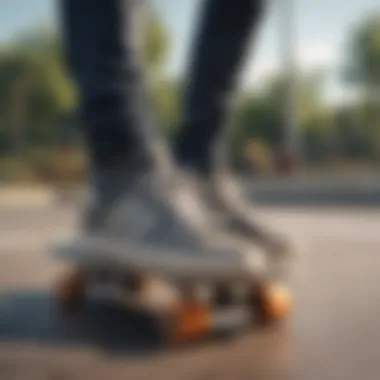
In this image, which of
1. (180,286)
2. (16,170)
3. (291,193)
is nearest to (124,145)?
(180,286)

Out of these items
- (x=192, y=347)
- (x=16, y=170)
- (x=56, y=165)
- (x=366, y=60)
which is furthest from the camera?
(x=366, y=60)

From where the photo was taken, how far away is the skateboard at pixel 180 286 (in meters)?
1.60

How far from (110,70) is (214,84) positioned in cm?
32

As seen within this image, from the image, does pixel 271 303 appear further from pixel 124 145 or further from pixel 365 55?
pixel 365 55

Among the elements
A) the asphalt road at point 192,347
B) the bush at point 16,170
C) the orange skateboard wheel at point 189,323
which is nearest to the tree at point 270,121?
the bush at point 16,170

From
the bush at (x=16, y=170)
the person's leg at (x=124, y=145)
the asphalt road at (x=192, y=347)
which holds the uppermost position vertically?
the bush at (x=16, y=170)

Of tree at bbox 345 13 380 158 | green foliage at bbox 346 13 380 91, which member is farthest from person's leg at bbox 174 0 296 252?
green foliage at bbox 346 13 380 91

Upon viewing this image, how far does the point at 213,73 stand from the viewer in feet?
6.38

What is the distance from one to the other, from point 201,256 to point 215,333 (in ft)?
0.56

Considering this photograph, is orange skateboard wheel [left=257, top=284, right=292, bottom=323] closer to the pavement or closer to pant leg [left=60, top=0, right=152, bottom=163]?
pant leg [left=60, top=0, right=152, bottom=163]

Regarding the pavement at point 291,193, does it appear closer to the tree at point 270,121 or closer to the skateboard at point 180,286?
the tree at point 270,121

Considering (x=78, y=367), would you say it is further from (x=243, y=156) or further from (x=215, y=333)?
(x=243, y=156)

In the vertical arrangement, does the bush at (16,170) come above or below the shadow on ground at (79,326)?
above

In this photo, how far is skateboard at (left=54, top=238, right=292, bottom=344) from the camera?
1596 mm
